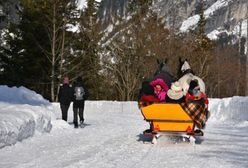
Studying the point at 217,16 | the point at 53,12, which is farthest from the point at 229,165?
the point at 217,16

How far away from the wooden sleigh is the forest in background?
2771 centimetres

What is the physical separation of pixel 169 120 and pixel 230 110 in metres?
10.8

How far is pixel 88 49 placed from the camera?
141 feet

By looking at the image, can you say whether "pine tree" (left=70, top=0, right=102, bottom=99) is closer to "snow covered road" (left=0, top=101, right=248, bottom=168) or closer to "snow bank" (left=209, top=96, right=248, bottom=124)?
"snow bank" (left=209, top=96, right=248, bottom=124)

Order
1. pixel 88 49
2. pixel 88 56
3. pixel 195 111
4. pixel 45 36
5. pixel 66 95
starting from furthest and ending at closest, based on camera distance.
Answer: pixel 88 49, pixel 88 56, pixel 45 36, pixel 66 95, pixel 195 111

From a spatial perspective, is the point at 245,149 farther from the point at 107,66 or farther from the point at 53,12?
the point at 107,66

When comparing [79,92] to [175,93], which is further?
[79,92]

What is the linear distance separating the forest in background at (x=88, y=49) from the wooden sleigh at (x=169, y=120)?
27706 mm

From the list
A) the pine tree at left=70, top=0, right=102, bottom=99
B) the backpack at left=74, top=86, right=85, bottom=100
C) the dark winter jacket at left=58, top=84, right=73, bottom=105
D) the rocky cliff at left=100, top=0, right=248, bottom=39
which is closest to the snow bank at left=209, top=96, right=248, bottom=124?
the backpack at left=74, top=86, right=85, bottom=100

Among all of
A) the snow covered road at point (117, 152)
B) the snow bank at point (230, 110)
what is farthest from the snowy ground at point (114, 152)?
the snow bank at point (230, 110)

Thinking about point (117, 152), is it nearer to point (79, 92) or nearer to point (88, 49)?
point (79, 92)

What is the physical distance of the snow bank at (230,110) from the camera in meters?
19.9

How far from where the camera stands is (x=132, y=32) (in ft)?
148

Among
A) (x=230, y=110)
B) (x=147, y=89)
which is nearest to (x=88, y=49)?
(x=230, y=110)
